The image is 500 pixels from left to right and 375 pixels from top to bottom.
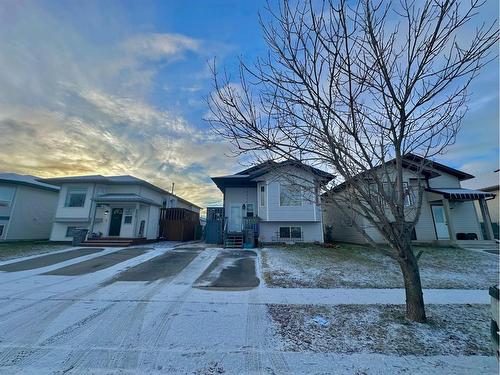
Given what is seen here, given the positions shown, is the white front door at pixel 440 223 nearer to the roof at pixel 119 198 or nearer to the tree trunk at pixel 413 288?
the tree trunk at pixel 413 288

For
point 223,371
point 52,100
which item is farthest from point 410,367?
point 52,100

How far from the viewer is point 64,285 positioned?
627 centimetres

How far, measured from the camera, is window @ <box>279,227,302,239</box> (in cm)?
1585

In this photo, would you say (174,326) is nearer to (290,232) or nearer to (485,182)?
(290,232)

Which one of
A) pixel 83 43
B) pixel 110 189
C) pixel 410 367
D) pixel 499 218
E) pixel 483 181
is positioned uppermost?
pixel 83 43

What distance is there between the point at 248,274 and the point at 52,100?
1203 centimetres

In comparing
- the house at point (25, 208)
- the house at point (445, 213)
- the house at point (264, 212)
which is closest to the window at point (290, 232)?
the house at point (264, 212)

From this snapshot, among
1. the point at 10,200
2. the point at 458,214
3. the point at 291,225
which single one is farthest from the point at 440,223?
the point at 10,200

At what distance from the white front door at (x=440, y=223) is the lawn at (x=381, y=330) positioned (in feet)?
42.7

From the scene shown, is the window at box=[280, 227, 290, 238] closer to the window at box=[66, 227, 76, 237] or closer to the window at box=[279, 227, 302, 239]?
the window at box=[279, 227, 302, 239]

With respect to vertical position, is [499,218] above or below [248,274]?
above

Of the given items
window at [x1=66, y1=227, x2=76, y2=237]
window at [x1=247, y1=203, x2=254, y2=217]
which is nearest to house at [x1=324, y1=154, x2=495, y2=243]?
window at [x1=247, y1=203, x2=254, y2=217]

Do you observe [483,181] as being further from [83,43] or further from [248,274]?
[83,43]

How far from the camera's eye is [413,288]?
4.07m
